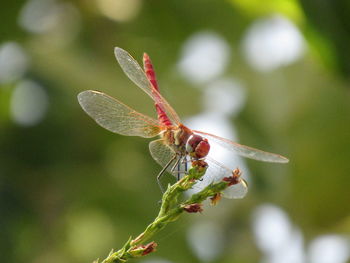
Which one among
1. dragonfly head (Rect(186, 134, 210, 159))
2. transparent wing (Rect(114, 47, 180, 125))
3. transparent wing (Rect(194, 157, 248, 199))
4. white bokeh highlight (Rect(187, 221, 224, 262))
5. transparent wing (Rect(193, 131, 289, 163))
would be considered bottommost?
white bokeh highlight (Rect(187, 221, 224, 262))

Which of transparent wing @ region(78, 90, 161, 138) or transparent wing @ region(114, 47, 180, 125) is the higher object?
transparent wing @ region(114, 47, 180, 125)

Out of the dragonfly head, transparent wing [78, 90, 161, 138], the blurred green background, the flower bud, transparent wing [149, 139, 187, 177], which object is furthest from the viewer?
the blurred green background

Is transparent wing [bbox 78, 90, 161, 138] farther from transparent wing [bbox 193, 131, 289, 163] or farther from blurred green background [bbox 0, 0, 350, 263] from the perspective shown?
blurred green background [bbox 0, 0, 350, 263]

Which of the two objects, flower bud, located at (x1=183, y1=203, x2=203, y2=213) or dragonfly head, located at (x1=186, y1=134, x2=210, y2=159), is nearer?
flower bud, located at (x1=183, y1=203, x2=203, y2=213)

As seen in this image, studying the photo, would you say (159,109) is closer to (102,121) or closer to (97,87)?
(102,121)

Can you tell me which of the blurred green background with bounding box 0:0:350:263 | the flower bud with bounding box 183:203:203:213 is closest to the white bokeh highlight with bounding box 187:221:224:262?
the blurred green background with bounding box 0:0:350:263

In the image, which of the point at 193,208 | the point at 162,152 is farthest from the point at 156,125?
the point at 193,208

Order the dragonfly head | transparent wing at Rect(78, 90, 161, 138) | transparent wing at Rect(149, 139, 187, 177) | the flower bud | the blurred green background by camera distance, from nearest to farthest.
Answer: the flower bud → the dragonfly head → transparent wing at Rect(78, 90, 161, 138) → transparent wing at Rect(149, 139, 187, 177) → the blurred green background

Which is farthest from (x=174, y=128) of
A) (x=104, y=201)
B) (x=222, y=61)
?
(x=222, y=61)

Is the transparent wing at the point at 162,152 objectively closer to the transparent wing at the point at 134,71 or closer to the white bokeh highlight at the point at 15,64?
the transparent wing at the point at 134,71
